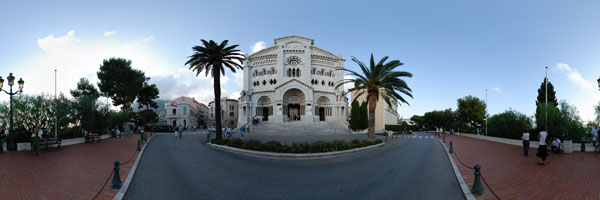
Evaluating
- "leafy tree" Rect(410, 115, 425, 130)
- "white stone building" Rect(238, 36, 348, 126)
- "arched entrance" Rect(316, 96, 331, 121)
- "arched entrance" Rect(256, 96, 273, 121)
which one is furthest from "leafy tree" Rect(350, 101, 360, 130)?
"leafy tree" Rect(410, 115, 425, 130)

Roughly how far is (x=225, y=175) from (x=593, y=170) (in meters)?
13.6

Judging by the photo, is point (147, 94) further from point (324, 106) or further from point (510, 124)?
point (510, 124)

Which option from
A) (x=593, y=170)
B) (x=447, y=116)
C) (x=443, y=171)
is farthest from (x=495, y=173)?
(x=447, y=116)

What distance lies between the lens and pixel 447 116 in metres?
62.4

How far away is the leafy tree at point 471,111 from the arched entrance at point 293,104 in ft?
107

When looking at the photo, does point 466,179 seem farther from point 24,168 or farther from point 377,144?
point 24,168

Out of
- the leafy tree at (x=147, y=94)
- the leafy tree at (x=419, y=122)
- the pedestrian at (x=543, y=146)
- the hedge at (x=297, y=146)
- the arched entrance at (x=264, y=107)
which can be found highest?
the leafy tree at (x=147, y=94)

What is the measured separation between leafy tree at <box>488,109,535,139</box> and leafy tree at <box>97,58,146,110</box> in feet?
161

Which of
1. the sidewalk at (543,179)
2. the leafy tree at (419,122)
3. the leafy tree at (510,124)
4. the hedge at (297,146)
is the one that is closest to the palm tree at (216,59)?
the hedge at (297,146)

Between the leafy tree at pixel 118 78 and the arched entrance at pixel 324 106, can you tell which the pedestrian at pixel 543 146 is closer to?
the arched entrance at pixel 324 106

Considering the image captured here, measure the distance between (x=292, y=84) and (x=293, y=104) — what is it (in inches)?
205

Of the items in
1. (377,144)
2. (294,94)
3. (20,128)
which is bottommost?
(377,144)

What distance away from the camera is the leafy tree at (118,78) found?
39375 mm

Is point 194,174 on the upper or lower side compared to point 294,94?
lower
